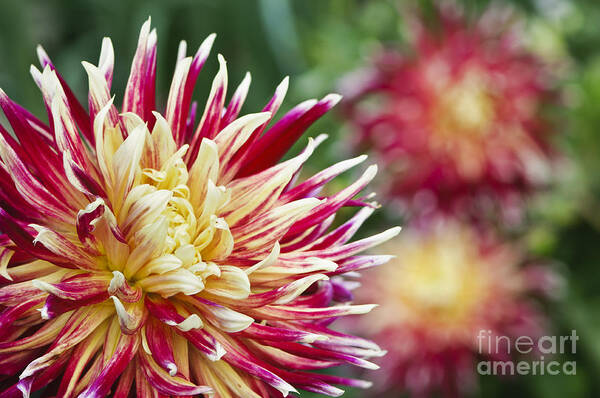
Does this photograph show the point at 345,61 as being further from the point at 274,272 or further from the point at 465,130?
the point at 274,272

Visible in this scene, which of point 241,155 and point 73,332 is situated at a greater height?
point 241,155

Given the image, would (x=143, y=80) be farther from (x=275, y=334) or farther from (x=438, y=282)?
(x=438, y=282)

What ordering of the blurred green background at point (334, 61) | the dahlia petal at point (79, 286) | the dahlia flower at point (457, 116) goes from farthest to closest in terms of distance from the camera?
the blurred green background at point (334, 61), the dahlia flower at point (457, 116), the dahlia petal at point (79, 286)

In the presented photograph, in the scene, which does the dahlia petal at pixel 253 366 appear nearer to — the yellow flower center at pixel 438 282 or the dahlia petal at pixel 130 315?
the dahlia petal at pixel 130 315

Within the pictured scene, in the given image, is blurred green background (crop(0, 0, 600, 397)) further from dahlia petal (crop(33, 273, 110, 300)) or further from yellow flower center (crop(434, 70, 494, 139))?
dahlia petal (crop(33, 273, 110, 300))

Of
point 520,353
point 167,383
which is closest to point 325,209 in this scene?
point 167,383

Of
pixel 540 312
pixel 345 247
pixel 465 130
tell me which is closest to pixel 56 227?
pixel 345 247

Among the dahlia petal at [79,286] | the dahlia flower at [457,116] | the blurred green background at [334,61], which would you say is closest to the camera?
the dahlia petal at [79,286]

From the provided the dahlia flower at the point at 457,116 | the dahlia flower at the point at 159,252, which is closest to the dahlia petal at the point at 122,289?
the dahlia flower at the point at 159,252

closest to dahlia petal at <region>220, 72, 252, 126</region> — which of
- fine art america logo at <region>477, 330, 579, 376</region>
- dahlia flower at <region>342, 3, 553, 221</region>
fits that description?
dahlia flower at <region>342, 3, 553, 221</region>
